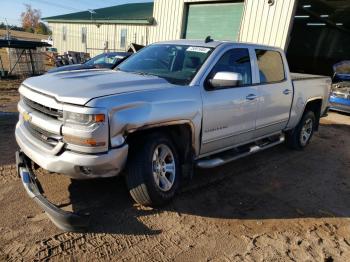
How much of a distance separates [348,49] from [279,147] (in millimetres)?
22891

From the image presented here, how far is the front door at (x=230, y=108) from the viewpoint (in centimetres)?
433

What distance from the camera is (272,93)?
A: 5.51 meters

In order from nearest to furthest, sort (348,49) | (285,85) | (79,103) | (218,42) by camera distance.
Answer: (79,103) < (218,42) < (285,85) < (348,49)

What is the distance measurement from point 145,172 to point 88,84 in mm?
1119

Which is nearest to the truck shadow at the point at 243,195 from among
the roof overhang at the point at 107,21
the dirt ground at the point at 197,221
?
the dirt ground at the point at 197,221

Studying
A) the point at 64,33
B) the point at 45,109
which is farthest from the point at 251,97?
the point at 64,33

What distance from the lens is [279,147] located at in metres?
7.31

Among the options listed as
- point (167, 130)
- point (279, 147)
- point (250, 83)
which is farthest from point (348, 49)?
point (167, 130)

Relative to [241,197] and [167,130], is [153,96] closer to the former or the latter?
[167,130]

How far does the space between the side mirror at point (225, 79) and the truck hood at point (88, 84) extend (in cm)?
59

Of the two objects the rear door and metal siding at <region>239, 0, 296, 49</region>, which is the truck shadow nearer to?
the rear door

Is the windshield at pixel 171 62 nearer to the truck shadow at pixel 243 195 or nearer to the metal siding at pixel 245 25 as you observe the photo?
the truck shadow at pixel 243 195

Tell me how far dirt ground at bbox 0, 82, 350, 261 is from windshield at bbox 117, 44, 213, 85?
151 centimetres

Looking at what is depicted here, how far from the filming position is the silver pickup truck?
3273 mm
